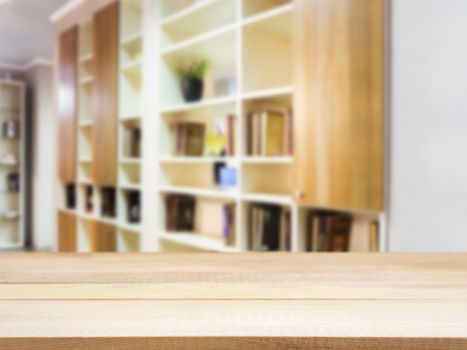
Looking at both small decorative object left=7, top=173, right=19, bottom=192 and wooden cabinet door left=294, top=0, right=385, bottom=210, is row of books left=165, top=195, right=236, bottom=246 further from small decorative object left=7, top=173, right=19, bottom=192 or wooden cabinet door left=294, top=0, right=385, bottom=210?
small decorative object left=7, top=173, right=19, bottom=192

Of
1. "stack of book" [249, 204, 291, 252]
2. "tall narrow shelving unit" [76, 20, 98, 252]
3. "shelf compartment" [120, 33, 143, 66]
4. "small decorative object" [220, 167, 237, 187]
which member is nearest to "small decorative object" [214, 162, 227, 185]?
"small decorative object" [220, 167, 237, 187]

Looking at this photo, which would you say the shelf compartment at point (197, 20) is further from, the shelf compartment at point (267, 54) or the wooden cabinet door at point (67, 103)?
the wooden cabinet door at point (67, 103)

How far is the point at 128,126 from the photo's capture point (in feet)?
12.5

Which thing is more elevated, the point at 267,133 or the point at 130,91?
the point at 130,91

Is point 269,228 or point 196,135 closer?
point 269,228

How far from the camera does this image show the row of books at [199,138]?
300cm

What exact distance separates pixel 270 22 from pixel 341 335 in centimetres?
214

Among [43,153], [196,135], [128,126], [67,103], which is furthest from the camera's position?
[43,153]

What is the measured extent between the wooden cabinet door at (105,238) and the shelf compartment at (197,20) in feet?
5.50

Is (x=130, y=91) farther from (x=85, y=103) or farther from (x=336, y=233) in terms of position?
(x=336, y=233)

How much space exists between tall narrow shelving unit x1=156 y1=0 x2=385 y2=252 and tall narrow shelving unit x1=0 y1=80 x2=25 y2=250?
4.40m

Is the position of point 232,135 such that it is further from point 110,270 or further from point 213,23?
point 110,270

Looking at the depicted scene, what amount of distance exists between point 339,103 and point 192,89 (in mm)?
1427

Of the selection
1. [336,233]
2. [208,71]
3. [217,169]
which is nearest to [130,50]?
[208,71]
